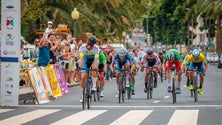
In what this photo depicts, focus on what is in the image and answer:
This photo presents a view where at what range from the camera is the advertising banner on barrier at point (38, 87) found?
21.8 metres

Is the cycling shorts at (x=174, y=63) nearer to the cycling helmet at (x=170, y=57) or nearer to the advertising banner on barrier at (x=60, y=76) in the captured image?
the cycling helmet at (x=170, y=57)

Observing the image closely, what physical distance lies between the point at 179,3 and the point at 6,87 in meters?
86.3

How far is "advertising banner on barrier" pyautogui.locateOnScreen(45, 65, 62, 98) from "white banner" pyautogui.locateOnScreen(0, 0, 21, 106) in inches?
126

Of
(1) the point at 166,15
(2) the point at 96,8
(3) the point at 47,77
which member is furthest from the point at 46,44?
(1) the point at 166,15

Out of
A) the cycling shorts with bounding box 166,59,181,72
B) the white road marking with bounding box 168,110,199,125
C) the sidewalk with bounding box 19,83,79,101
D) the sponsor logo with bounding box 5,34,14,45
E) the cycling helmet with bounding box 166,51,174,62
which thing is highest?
the sponsor logo with bounding box 5,34,14,45

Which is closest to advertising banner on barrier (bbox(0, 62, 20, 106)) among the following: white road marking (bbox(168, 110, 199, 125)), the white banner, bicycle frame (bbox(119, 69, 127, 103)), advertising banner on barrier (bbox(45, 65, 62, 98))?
the white banner

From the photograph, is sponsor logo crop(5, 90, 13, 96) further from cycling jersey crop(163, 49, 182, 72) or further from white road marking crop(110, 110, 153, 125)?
cycling jersey crop(163, 49, 182, 72)

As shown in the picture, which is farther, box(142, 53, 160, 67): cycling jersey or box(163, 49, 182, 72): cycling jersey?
box(142, 53, 160, 67): cycling jersey

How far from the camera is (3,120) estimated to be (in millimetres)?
16672

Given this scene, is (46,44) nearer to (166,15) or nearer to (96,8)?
(96,8)

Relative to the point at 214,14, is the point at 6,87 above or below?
below

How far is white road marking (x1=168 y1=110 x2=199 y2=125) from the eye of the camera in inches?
622

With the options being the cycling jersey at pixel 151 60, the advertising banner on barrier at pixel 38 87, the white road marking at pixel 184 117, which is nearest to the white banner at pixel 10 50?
the advertising banner on barrier at pixel 38 87

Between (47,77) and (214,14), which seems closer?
(47,77)
